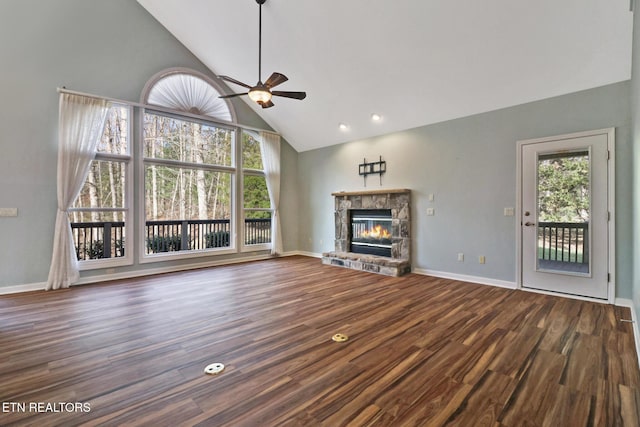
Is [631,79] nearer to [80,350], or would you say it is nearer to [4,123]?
[80,350]

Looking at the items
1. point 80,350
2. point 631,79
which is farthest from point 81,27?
point 631,79

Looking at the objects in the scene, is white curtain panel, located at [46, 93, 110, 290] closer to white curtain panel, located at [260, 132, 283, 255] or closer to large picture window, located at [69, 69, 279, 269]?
large picture window, located at [69, 69, 279, 269]

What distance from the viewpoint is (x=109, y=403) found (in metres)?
1.61

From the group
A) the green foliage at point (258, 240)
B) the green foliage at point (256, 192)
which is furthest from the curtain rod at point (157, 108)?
the green foliage at point (258, 240)

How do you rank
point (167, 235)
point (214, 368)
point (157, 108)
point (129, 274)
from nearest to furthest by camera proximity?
point (214, 368) → point (129, 274) → point (157, 108) → point (167, 235)

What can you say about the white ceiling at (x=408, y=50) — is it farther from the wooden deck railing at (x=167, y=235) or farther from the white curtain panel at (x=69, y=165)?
the wooden deck railing at (x=167, y=235)

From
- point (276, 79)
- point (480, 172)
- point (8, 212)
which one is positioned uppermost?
point (276, 79)

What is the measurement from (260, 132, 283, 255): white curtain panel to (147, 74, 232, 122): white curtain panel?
100cm

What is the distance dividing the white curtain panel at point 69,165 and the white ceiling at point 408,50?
85.4 inches

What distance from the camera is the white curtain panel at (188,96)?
504cm

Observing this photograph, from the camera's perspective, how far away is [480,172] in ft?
14.2

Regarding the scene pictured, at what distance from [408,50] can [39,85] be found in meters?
5.19

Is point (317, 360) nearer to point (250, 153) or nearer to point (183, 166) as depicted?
point (183, 166)

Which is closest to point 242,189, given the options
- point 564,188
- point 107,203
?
point 107,203
